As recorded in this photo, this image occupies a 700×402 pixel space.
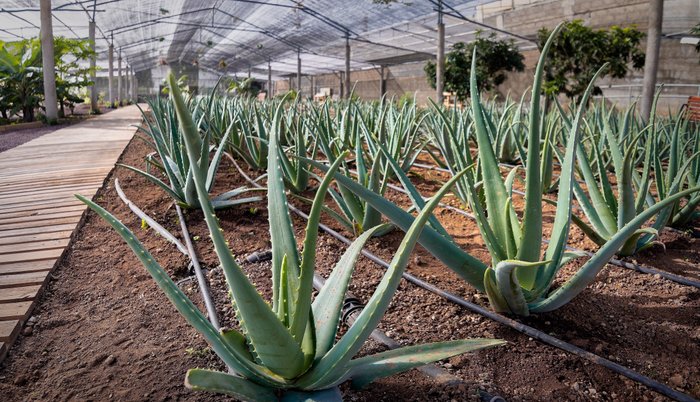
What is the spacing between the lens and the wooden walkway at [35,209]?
53.9 inches

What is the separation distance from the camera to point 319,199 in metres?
0.70

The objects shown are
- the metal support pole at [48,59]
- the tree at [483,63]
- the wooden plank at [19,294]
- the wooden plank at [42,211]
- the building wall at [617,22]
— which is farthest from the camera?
A: the building wall at [617,22]

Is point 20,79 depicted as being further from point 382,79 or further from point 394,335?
point 382,79

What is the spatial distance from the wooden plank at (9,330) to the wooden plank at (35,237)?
735 mm

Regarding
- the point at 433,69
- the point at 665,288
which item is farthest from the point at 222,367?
the point at 433,69

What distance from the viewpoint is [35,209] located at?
2.28 m

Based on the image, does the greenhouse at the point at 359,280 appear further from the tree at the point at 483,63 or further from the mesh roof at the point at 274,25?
the mesh roof at the point at 274,25

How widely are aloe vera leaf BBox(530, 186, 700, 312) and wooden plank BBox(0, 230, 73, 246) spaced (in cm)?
179

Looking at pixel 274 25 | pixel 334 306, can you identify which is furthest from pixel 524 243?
pixel 274 25

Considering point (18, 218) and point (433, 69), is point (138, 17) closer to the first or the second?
point (433, 69)

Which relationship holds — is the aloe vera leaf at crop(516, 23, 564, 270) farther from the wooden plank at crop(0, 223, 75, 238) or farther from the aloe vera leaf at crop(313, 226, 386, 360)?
the wooden plank at crop(0, 223, 75, 238)

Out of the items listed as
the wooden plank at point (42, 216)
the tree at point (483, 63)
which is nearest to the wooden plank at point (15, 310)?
the wooden plank at point (42, 216)

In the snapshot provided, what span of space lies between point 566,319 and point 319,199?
84 cm

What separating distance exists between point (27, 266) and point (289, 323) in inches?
49.0
